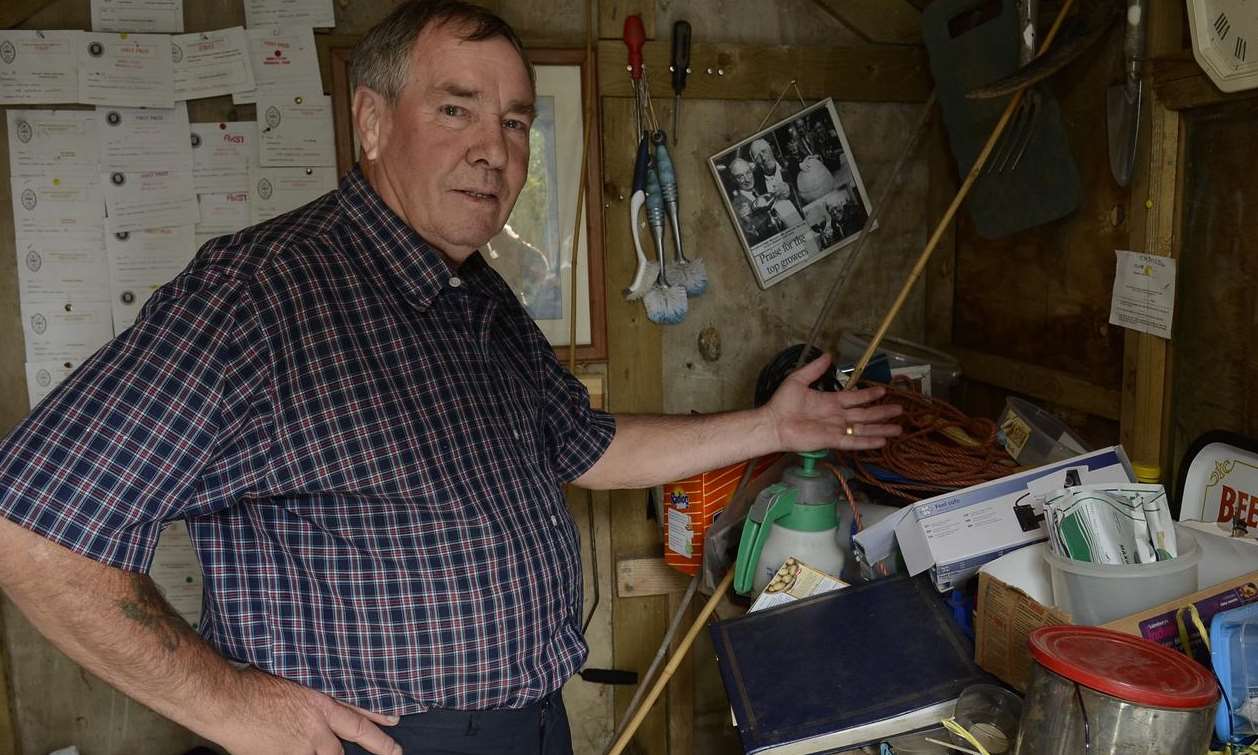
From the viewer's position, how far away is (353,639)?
4.29 ft

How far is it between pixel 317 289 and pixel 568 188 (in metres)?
1.08

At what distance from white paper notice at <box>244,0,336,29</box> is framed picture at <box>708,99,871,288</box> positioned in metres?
0.98

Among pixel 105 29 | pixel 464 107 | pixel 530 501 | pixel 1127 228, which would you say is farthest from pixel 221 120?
pixel 1127 228

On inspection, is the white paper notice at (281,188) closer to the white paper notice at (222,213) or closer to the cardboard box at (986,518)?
the white paper notice at (222,213)

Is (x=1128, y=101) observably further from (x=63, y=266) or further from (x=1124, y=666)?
(x=63, y=266)

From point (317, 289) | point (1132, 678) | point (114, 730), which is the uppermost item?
point (317, 289)

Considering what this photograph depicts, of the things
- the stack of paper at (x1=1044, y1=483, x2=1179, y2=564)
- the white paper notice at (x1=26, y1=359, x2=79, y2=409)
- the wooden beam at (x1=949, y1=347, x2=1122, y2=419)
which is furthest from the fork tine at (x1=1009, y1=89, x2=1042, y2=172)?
the white paper notice at (x1=26, y1=359, x2=79, y2=409)

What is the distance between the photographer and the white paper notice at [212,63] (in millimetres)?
2139

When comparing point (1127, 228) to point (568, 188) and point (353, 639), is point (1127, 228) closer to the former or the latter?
point (568, 188)

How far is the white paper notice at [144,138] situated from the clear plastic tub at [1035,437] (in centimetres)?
192

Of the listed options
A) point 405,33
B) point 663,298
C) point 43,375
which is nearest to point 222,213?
point 43,375

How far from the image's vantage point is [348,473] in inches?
51.1

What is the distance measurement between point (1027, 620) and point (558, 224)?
4.90 feet

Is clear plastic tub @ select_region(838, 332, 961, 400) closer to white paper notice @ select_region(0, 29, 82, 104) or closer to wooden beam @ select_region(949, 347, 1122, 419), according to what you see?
wooden beam @ select_region(949, 347, 1122, 419)
